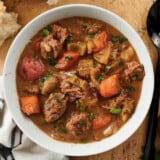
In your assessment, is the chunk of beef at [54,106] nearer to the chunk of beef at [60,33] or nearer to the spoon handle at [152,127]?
the chunk of beef at [60,33]

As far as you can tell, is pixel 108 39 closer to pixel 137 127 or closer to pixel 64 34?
pixel 64 34

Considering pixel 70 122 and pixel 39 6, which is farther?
pixel 39 6

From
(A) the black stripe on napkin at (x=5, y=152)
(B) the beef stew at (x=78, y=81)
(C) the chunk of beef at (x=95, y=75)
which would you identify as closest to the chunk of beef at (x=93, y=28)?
(B) the beef stew at (x=78, y=81)

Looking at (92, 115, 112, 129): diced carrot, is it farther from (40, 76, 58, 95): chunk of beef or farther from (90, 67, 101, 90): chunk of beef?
(40, 76, 58, 95): chunk of beef

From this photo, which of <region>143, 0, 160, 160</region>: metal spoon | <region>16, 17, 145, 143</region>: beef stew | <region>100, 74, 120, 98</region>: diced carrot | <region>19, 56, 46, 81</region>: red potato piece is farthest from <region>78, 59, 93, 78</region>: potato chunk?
<region>143, 0, 160, 160</region>: metal spoon

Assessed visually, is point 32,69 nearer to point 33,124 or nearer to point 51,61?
point 51,61

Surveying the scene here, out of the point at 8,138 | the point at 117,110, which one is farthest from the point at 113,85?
the point at 8,138
